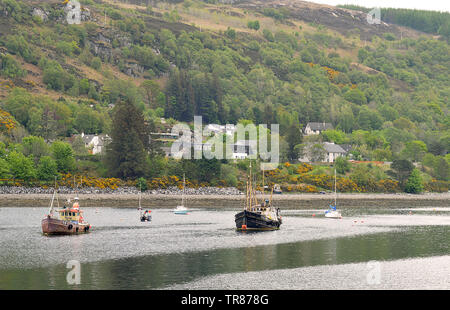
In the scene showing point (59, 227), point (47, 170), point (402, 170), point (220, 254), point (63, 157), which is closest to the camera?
point (220, 254)

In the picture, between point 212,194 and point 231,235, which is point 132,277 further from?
point 212,194

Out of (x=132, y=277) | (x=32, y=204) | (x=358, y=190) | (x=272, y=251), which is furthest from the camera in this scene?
(x=358, y=190)

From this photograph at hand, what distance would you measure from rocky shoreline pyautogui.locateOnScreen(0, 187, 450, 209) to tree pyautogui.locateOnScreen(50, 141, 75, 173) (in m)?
10.7

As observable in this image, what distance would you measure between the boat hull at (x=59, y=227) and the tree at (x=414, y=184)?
11263 centimetres

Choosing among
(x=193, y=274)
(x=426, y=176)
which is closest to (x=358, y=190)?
(x=426, y=176)

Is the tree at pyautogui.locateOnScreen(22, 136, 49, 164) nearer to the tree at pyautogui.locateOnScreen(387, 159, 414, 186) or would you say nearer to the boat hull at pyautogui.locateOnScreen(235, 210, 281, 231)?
the boat hull at pyautogui.locateOnScreen(235, 210, 281, 231)

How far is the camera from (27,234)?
84.8m

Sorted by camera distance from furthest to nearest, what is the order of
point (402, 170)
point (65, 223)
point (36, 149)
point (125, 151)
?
point (402, 170) < point (36, 149) < point (125, 151) < point (65, 223)

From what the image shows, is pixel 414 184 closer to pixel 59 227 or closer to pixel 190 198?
pixel 190 198

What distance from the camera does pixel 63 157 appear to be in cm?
Answer: 14975

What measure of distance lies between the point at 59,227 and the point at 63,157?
6640 centimetres

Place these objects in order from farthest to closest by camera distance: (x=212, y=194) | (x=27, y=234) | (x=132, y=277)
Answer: (x=212, y=194) → (x=27, y=234) → (x=132, y=277)

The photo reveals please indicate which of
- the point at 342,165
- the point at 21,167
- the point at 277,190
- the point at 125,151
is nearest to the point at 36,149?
the point at 21,167
